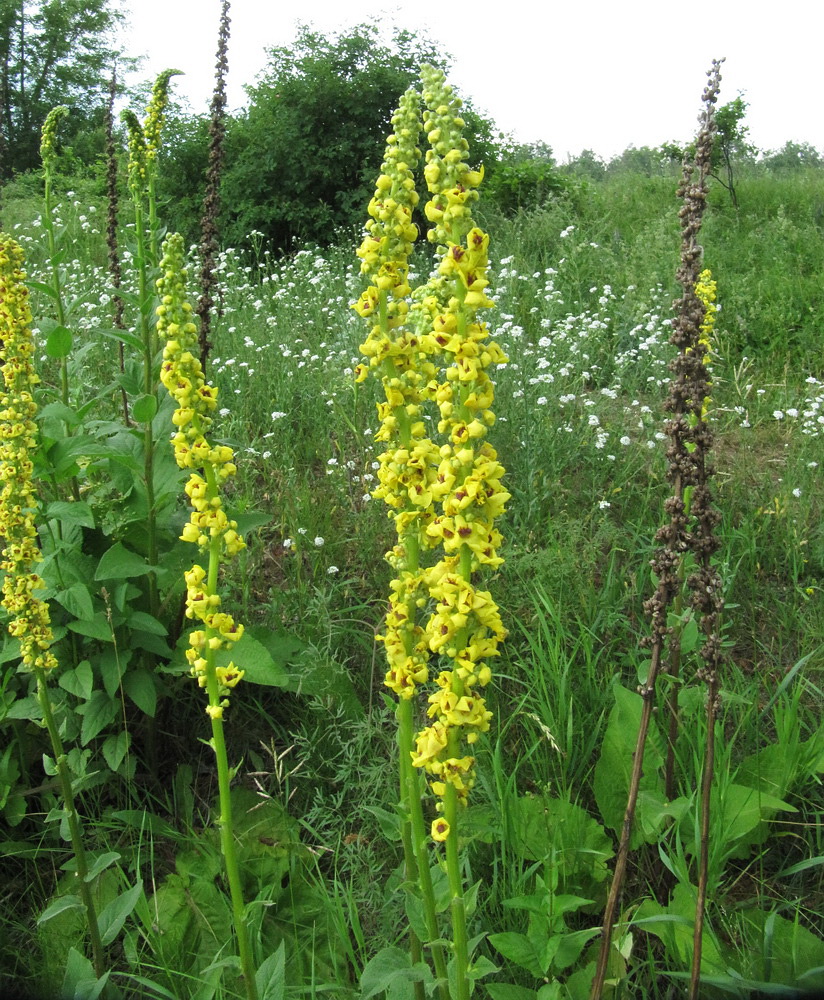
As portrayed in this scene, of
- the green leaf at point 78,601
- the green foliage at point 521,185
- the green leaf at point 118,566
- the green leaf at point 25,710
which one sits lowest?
the green leaf at point 25,710

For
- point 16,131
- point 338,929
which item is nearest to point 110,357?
point 338,929

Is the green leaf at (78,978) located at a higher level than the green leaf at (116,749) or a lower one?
lower

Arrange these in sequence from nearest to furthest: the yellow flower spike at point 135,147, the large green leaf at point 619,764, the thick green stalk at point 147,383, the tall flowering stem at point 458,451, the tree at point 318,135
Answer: the tall flowering stem at point 458,451
the large green leaf at point 619,764
the thick green stalk at point 147,383
the yellow flower spike at point 135,147
the tree at point 318,135

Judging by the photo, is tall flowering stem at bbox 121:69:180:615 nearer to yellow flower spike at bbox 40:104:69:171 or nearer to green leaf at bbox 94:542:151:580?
green leaf at bbox 94:542:151:580

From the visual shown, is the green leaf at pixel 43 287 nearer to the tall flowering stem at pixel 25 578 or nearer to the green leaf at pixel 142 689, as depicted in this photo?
the tall flowering stem at pixel 25 578

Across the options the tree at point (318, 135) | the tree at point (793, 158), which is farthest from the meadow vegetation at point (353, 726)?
the tree at point (793, 158)

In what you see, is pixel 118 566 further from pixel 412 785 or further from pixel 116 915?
pixel 412 785

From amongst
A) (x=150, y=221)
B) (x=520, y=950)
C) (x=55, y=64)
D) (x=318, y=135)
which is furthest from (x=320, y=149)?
(x=55, y=64)

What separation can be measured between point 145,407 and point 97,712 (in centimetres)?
104

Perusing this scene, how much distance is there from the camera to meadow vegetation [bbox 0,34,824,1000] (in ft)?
6.35

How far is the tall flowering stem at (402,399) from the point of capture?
1521 mm

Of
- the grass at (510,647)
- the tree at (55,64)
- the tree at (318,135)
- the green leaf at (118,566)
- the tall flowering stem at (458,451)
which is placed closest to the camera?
the tall flowering stem at (458,451)

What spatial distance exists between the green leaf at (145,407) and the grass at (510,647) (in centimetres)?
48

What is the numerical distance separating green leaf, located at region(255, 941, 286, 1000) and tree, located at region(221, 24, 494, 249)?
802 cm
